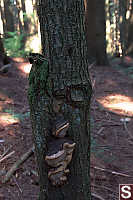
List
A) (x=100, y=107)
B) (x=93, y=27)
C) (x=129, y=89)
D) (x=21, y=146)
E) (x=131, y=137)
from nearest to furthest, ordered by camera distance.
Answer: (x=21, y=146) → (x=131, y=137) → (x=100, y=107) → (x=129, y=89) → (x=93, y=27)

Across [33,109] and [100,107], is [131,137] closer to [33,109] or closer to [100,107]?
[100,107]

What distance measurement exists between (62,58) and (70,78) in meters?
0.22

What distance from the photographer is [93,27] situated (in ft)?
32.3

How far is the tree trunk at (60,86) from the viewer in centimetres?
223

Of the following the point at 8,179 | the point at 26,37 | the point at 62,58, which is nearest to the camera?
the point at 62,58

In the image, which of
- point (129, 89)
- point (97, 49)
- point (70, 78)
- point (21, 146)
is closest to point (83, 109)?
point (70, 78)

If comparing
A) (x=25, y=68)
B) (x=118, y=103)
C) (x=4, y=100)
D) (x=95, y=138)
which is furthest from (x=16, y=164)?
(x=25, y=68)

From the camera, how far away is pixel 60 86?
233cm

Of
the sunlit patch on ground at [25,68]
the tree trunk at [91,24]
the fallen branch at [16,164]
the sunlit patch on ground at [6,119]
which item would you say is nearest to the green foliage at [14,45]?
the tree trunk at [91,24]

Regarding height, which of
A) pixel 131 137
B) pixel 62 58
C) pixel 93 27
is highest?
pixel 93 27

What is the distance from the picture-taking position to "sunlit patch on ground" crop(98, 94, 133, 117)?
6387mm

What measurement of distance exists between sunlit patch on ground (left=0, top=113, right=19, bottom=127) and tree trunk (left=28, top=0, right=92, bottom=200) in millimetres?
2417

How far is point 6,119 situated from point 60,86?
2.85 meters

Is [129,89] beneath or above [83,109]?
beneath
